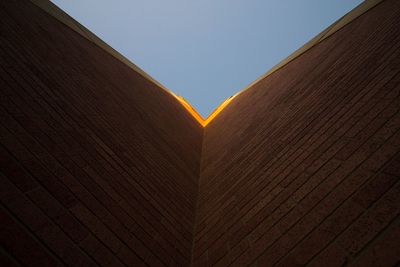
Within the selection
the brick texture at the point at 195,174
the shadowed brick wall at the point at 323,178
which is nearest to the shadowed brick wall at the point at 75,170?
the brick texture at the point at 195,174

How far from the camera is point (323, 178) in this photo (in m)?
1.83

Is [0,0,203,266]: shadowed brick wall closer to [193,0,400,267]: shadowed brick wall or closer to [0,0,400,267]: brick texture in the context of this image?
[0,0,400,267]: brick texture

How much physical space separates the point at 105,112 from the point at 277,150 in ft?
6.99

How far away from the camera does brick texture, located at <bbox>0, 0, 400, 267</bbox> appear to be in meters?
1.35

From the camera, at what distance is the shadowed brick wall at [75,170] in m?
1.41

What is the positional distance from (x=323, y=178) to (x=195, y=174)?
2.57 meters

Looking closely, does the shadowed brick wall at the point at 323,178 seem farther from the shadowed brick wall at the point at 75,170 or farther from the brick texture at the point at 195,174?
the shadowed brick wall at the point at 75,170

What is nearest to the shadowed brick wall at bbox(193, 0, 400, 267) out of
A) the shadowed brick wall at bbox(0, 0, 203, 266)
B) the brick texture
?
the brick texture

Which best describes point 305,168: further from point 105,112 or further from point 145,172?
point 105,112

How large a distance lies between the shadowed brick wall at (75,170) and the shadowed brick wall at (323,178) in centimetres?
46

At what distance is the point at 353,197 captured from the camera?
1463mm

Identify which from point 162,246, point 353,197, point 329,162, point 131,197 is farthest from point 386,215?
point 131,197

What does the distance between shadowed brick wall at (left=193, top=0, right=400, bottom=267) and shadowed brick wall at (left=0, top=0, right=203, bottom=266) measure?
462mm

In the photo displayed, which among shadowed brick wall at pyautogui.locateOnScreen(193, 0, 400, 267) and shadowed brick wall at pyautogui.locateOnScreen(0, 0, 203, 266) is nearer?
shadowed brick wall at pyautogui.locateOnScreen(193, 0, 400, 267)
